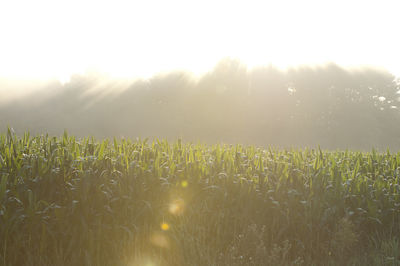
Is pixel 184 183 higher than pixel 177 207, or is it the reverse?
pixel 184 183

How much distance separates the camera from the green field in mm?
4148

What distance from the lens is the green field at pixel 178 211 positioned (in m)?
4.15

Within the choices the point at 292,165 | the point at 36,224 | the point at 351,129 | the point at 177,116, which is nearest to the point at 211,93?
the point at 177,116

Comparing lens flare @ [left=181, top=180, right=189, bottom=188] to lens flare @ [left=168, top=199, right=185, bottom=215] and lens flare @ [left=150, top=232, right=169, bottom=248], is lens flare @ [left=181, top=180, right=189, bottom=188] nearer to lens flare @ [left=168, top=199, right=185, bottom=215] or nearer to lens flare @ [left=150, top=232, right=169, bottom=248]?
lens flare @ [left=168, top=199, right=185, bottom=215]

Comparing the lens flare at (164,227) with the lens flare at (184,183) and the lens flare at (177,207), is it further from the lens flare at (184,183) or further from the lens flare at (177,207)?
the lens flare at (184,183)

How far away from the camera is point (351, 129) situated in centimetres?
4034

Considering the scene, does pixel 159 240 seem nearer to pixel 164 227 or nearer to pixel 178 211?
pixel 164 227

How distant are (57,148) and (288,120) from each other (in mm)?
37032

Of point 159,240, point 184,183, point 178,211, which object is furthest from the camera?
point 184,183

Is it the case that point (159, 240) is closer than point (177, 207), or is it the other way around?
point (159, 240)

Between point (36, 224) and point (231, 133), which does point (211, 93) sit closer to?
point (231, 133)

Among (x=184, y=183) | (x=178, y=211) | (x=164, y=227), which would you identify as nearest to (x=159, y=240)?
(x=164, y=227)

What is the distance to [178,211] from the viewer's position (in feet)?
15.9

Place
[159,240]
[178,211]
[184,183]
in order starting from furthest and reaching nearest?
[184,183] → [178,211] → [159,240]
